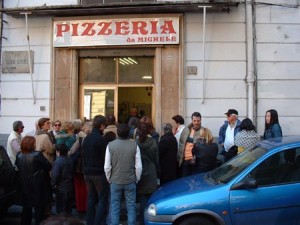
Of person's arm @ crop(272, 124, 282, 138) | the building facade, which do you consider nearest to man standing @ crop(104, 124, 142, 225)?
person's arm @ crop(272, 124, 282, 138)

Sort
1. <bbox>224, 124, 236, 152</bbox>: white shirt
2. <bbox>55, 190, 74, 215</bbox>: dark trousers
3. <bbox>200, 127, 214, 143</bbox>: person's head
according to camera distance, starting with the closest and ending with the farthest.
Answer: <bbox>55, 190, 74, 215</bbox>: dark trousers
<bbox>200, 127, 214, 143</bbox>: person's head
<bbox>224, 124, 236, 152</bbox>: white shirt

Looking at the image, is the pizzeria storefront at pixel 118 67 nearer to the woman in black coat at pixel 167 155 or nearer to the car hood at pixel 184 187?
the woman in black coat at pixel 167 155

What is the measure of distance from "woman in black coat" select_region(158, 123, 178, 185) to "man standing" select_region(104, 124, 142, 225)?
1147 mm

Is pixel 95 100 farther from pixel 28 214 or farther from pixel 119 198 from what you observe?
pixel 119 198

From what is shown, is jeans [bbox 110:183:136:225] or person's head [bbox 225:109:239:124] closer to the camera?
jeans [bbox 110:183:136:225]

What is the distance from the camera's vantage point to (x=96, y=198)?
6.40 meters

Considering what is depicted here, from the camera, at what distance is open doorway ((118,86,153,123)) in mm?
10484

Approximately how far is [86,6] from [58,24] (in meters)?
1.17

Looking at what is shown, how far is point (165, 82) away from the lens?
10109mm

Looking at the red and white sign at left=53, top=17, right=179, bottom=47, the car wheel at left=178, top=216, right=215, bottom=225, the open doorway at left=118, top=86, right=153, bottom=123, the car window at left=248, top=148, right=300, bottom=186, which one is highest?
the red and white sign at left=53, top=17, right=179, bottom=47

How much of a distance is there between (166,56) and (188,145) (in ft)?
11.4

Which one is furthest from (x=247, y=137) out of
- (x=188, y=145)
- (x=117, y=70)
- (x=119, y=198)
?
(x=117, y=70)

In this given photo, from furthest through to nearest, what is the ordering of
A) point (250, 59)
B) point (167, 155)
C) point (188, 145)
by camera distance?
point (250, 59)
point (188, 145)
point (167, 155)

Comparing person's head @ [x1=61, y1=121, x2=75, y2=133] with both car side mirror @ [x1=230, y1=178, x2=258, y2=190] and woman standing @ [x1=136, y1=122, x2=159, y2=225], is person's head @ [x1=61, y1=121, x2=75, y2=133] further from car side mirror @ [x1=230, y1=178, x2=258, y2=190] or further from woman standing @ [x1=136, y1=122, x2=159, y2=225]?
car side mirror @ [x1=230, y1=178, x2=258, y2=190]
